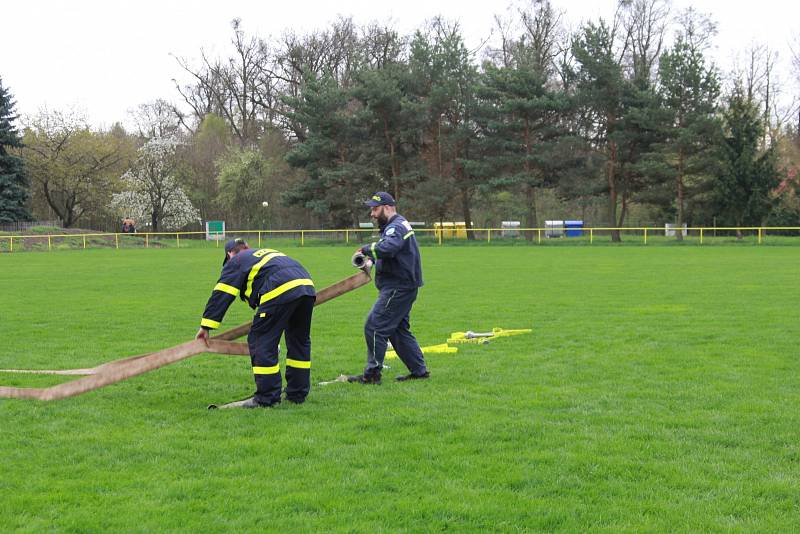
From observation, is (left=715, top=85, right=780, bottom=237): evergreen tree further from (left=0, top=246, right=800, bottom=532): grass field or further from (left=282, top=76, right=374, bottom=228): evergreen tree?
(left=0, top=246, right=800, bottom=532): grass field

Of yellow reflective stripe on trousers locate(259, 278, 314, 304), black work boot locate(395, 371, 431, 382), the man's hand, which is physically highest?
yellow reflective stripe on trousers locate(259, 278, 314, 304)

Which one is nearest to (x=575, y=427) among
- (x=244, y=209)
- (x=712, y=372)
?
(x=712, y=372)

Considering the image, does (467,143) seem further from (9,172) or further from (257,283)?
(257,283)

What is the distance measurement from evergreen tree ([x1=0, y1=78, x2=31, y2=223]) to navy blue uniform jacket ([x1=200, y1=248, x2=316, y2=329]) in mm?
49157

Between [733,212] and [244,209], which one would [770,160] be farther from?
[244,209]

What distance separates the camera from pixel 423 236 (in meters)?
48.7

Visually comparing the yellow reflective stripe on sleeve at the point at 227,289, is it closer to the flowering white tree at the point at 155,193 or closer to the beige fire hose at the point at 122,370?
the beige fire hose at the point at 122,370

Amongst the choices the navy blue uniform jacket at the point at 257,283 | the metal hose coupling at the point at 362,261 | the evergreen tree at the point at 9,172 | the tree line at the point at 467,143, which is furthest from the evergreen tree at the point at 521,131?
the navy blue uniform jacket at the point at 257,283

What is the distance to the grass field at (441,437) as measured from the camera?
14.8 feet

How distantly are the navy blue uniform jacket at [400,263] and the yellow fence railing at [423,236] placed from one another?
115 feet

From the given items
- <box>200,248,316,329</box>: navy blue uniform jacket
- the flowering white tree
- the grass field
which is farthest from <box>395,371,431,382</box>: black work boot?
the flowering white tree

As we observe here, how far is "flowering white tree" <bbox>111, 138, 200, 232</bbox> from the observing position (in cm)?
5903

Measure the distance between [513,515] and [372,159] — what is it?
152 ft

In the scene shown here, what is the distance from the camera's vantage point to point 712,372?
27.8 ft
